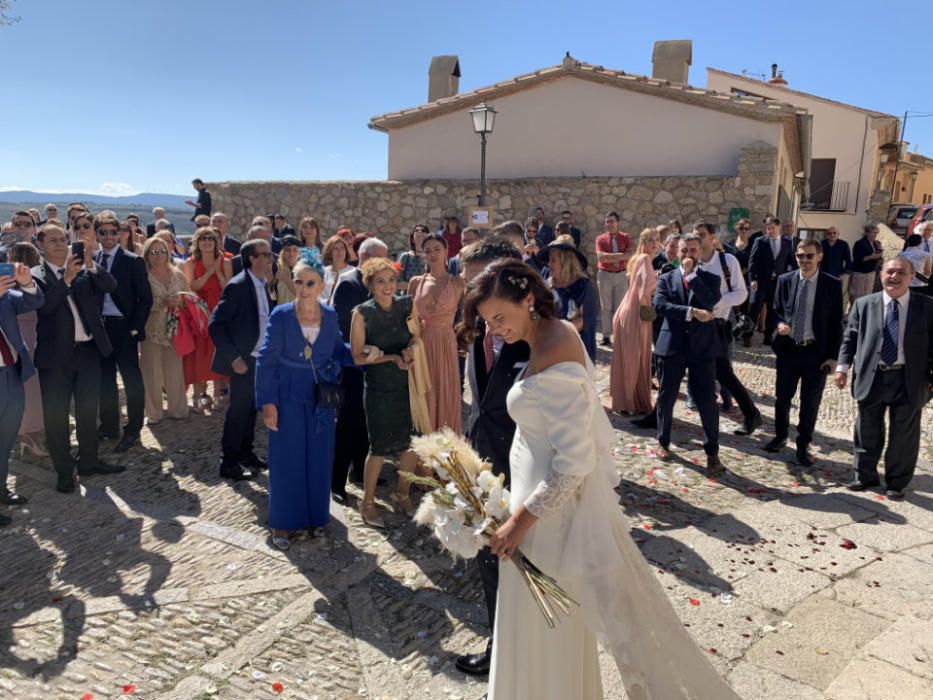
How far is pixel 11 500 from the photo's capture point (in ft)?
17.6

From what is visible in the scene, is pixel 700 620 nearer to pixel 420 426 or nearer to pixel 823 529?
pixel 823 529

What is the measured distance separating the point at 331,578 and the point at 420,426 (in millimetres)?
1308

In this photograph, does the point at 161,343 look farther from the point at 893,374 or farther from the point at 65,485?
the point at 893,374

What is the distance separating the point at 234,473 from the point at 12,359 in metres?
1.92

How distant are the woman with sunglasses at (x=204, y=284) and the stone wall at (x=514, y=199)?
9.00 m

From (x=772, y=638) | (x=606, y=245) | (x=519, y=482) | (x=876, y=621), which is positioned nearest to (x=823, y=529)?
(x=876, y=621)

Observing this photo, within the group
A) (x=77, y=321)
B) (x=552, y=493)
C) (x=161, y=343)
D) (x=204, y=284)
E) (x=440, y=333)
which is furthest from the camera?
(x=204, y=284)

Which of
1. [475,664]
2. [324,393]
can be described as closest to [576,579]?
[475,664]

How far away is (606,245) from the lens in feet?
36.6

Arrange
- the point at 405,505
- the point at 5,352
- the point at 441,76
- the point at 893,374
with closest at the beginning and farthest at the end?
1. the point at 5,352
2. the point at 405,505
3. the point at 893,374
4. the point at 441,76

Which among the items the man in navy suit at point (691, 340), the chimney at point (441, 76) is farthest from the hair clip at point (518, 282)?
the chimney at point (441, 76)

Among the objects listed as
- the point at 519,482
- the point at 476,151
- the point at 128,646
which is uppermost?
the point at 476,151

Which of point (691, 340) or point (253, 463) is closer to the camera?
point (691, 340)

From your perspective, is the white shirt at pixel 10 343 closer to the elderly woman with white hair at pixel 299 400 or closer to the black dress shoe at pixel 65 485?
the black dress shoe at pixel 65 485
